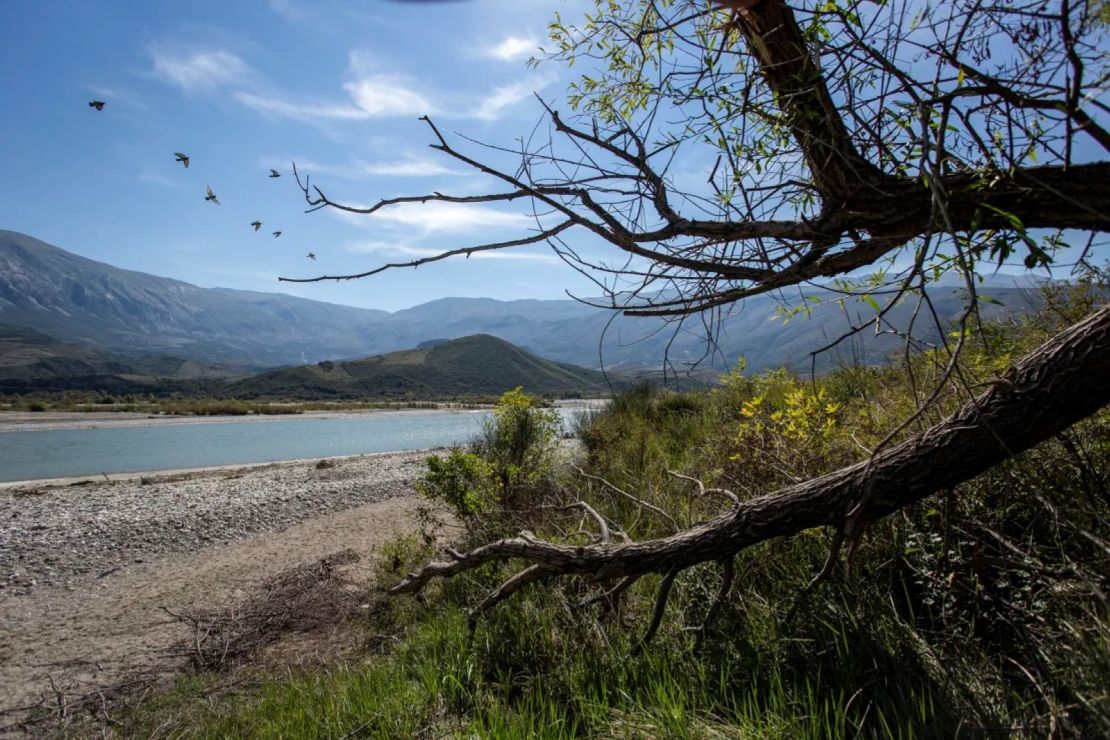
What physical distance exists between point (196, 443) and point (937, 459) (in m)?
37.9

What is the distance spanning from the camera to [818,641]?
248 cm

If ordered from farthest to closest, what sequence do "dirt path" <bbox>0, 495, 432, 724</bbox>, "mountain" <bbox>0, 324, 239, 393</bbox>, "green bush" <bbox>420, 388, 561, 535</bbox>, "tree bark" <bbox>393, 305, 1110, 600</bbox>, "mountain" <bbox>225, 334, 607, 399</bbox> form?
"mountain" <bbox>225, 334, 607, 399</bbox> < "mountain" <bbox>0, 324, 239, 393</bbox> < "green bush" <bbox>420, 388, 561, 535</bbox> < "dirt path" <bbox>0, 495, 432, 724</bbox> < "tree bark" <bbox>393, 305, 1110, 600</bbox>

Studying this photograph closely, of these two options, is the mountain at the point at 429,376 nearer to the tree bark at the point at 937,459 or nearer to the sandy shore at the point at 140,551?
the sandy shore at the point at 140,551

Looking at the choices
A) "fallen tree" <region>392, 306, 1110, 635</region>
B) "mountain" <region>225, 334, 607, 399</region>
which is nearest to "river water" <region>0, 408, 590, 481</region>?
"fallen tree" <region>392, 306, 1110, 635</region>

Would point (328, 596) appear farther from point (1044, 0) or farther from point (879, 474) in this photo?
point (1044, 0)

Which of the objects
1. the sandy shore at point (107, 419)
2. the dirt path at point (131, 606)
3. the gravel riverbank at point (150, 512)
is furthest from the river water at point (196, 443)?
the dirt path at point (131, 606)

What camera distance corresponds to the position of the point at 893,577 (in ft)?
8.79

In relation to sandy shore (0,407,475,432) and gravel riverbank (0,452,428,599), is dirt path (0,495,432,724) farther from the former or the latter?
sandy shore (0,407,475,432)

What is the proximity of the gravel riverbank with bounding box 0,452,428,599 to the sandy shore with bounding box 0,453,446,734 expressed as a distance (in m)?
0.03

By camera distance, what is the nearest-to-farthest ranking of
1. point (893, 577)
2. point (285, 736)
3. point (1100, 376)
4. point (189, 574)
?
point (1100, 376) → point (893, 577) → point (285, 736) → point (189, 574)

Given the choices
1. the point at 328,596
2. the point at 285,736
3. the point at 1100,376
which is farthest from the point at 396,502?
the point at 1100,376

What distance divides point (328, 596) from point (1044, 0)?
775cm

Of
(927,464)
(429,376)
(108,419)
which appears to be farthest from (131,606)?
(429,376)

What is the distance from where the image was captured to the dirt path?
5555 mm
